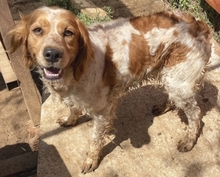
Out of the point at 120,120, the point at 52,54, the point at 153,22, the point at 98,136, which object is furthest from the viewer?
the point at 120,120

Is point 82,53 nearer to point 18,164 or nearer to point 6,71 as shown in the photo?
point 18,164

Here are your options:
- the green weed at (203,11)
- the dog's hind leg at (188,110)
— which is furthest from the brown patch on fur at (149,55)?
the green weed at (203,11)

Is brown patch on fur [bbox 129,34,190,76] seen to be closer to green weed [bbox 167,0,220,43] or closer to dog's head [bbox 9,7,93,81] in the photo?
dog's head [bbox 9,7,93,81]

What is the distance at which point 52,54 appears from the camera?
270cm

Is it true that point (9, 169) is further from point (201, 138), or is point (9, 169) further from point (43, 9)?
point (201, 138)

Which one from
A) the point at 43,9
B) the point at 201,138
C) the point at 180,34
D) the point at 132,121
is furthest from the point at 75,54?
the point at 201,138

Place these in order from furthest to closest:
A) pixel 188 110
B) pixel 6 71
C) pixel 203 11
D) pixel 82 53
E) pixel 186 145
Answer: pixel 203 11
pixel 6 71
pixel 186 145
pixel 188 110
pixel 82 53

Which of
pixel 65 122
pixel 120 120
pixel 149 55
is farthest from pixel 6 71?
pixel 149 55

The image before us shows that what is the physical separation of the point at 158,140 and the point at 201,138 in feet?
1.77

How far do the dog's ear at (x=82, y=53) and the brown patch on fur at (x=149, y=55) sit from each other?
1.76 feet

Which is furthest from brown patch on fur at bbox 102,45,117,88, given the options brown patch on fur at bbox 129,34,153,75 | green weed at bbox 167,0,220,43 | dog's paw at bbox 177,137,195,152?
green weed at bbox 167,0,220,43

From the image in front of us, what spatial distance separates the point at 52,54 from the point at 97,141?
1.43 metres

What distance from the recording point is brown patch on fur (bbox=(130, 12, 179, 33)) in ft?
11.4

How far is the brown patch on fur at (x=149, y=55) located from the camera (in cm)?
345
